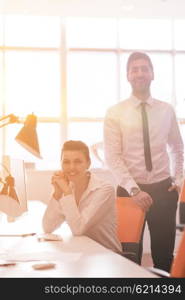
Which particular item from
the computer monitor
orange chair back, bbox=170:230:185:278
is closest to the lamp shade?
the computer monitor

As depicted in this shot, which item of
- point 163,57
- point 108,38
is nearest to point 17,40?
point 108,38

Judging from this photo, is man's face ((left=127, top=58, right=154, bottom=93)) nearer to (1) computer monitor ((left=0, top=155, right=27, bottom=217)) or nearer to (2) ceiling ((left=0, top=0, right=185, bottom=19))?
(1) computer monitor ((left=0, top=155, right=27, bottom=217))

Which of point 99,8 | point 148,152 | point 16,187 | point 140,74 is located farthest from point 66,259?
point 99,8

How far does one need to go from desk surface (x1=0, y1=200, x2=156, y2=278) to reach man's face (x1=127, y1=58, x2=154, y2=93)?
1034 millimetres

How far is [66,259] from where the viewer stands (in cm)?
163

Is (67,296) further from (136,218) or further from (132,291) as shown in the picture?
(136,218)

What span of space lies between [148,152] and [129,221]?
52 centimetres

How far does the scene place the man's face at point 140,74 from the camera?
2760mm

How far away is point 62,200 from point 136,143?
67 cm

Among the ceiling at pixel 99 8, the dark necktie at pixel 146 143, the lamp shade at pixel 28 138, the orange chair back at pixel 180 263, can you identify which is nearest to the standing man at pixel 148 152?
the dark necktie at pixel 146 143

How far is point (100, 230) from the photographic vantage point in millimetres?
2412

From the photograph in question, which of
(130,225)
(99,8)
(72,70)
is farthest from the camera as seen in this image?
(72,70)

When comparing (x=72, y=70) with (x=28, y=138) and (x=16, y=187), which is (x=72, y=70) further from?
(x=28, y=138)

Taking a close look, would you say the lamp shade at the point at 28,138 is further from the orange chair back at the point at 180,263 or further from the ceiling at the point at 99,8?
→ the ceiling at the point at 99,8
